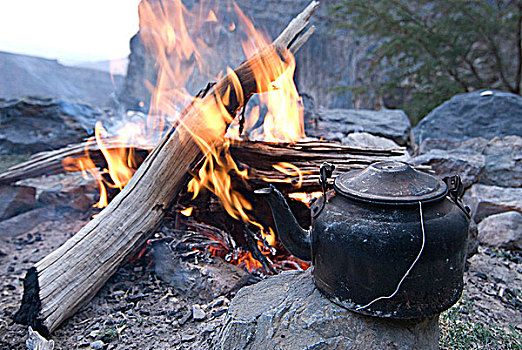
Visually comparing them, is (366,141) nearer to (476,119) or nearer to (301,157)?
(301,157)

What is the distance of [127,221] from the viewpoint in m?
2.48

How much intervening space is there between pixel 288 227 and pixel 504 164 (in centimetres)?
390

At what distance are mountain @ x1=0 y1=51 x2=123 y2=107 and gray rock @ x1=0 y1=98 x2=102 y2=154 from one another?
3.83ft

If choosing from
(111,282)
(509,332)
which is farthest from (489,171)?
(111,282)

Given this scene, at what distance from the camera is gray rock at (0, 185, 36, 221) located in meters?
3.62

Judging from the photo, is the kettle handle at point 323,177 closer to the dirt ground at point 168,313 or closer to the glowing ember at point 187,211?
the dirt ground at point 168,313

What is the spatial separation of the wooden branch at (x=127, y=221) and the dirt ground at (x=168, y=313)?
116mm

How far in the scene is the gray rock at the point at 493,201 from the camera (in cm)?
363

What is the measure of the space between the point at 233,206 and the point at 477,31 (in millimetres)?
7758

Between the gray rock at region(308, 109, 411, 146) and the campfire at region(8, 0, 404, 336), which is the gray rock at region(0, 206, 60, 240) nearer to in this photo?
the campfire at region(8, 0, 404, 336)

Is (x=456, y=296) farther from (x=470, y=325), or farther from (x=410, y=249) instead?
(x=470, y=325)

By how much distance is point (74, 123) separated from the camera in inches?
253

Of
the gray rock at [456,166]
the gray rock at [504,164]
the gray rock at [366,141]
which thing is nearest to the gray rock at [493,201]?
the gray rock at [456,166]

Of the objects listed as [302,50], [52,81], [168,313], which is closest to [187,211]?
[168,313]
